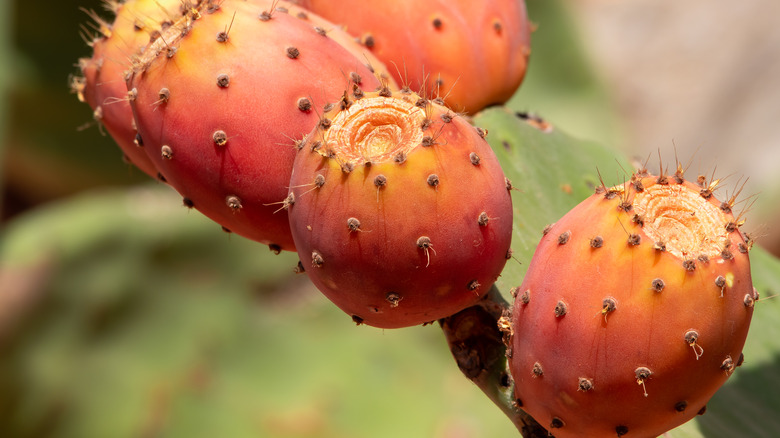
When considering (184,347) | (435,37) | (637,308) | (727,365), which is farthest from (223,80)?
(184,347)

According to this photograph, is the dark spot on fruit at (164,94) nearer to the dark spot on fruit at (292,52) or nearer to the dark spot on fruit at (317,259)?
the dark spot on fruit at (292,52)

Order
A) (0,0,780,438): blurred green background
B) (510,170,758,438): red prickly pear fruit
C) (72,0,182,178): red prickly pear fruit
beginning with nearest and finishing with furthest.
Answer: (510,170,758,438): red prickly pear fruit, (72,0,182,178): red prickly pear fruit, (0,0,780,438): blurred green background

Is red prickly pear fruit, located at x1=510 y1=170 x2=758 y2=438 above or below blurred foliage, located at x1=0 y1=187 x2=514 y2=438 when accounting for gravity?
above

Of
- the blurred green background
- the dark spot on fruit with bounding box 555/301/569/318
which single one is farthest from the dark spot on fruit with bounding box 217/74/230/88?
the blurred green background

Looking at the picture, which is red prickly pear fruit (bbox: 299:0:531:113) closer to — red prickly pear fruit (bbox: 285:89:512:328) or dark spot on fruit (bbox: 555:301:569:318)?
red prickly pear fruit (bbox: 285:89:512:328)

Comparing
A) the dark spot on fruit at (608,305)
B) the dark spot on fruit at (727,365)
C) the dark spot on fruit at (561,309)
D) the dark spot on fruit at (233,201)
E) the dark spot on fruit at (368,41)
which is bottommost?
the dark spot on fruit at (233,201)

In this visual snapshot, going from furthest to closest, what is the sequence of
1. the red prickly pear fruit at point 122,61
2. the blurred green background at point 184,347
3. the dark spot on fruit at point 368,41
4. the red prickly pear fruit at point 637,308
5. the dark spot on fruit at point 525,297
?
the blurred green background at point 184,347 < the dark spot on fruit at point 368,41 < the red prickly pear fruit at point 122,61 < the dark spot on fruit at point 525,297 < the red prickly pear fruit at point 637,308

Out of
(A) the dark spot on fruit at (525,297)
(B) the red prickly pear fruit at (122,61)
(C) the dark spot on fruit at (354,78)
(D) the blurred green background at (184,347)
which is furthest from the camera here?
(D) the blurred green background at (184,347)

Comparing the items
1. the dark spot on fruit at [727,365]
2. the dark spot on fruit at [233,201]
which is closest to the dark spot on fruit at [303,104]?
the dark spot on fruit at [233,201]

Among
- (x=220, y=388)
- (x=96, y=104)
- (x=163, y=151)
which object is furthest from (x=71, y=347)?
(x=163, y=151)

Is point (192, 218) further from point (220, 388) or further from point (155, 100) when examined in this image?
point (155, 100)
